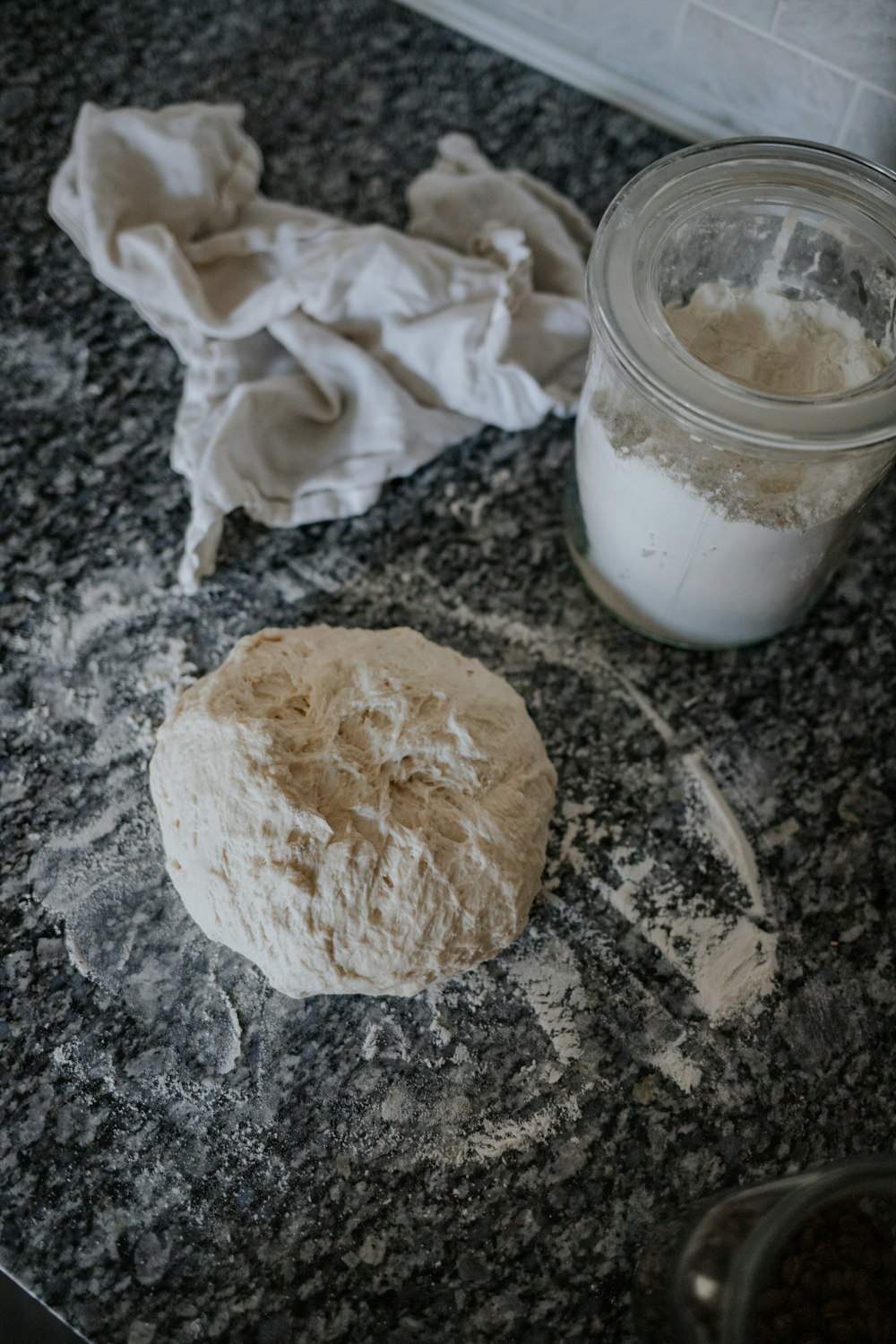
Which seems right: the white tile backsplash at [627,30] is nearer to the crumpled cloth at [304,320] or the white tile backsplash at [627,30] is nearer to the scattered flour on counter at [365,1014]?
the crumpled cloth at [304,320]

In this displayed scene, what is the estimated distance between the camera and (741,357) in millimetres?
703

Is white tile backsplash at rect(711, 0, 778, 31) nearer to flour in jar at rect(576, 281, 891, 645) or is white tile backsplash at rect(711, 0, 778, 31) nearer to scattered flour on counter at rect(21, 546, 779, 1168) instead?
flour in jar at rect(576, 281, 891, 645)

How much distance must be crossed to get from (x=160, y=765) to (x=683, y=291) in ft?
1.52

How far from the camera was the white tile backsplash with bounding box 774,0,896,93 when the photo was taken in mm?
833

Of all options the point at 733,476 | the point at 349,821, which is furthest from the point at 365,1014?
the point at 733,476

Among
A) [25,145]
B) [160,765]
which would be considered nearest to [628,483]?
[160,765]

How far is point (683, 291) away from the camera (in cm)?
72

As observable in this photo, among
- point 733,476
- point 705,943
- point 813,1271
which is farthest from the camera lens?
point 705,943

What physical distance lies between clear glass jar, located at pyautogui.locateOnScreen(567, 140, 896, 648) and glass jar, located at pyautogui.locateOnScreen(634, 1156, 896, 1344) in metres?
0.37

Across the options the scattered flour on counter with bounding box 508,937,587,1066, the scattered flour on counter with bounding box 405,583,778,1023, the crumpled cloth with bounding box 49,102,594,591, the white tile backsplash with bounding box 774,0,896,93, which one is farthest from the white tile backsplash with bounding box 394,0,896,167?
the scattered flour on counter with bounding box 508,937,587,1066

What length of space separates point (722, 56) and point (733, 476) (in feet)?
1.66

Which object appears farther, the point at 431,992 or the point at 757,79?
the point at 757,79

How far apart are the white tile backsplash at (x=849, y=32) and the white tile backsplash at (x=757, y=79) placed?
0.01 m

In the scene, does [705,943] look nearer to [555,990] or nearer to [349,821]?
[555,990]
